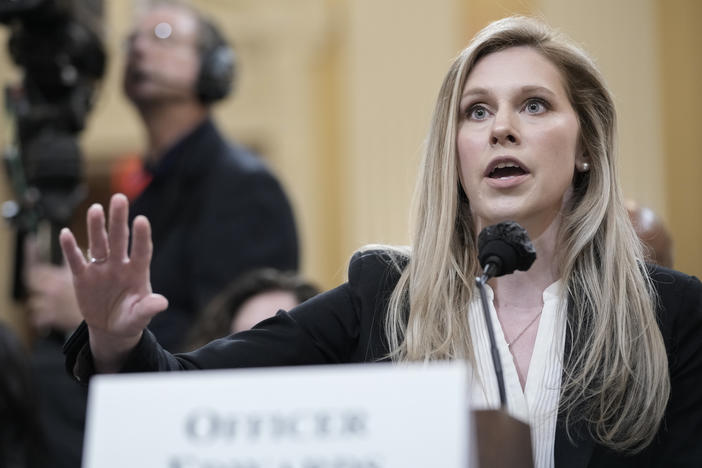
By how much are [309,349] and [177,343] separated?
4.56 ft

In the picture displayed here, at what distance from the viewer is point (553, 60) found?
2.19 m

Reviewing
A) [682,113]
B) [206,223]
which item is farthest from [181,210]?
[682,113]

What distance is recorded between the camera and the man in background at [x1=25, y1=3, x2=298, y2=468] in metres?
3.53

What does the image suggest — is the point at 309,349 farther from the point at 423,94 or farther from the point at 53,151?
the point at 423,94

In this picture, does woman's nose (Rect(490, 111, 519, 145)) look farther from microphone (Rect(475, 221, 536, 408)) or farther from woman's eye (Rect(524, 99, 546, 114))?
microphone (Rect(475, 221, 536, 408))

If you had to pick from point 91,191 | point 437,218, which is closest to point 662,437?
point 437,218

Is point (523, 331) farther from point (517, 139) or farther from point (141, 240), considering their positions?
point (141, 240)

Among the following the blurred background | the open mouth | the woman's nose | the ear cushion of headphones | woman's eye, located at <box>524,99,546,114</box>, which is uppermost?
woman's eye, located at <box>524,99,546,114</box>

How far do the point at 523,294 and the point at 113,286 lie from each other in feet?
2.36

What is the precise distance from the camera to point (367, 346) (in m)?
2.07

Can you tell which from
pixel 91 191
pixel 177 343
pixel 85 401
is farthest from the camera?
pixel 91 191

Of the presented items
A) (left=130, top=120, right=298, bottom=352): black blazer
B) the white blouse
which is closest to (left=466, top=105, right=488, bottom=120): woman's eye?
the white blouse

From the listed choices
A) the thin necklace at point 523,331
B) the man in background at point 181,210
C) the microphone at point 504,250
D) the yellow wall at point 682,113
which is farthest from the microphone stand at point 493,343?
the yellow wall at point 682,113

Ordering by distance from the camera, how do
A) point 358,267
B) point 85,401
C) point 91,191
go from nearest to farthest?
point 358,267
point 85,401
point 91,191
